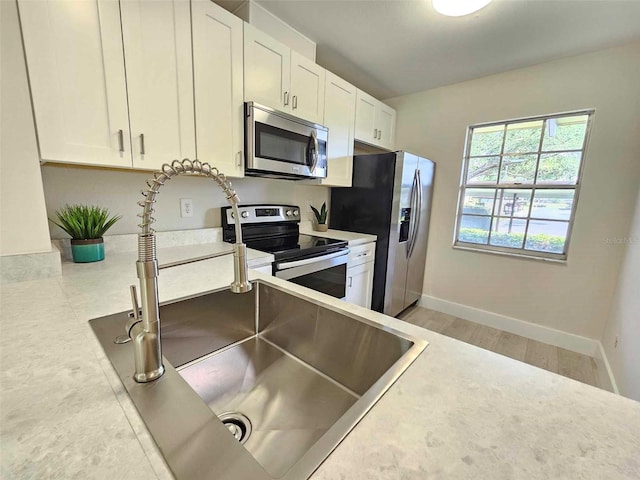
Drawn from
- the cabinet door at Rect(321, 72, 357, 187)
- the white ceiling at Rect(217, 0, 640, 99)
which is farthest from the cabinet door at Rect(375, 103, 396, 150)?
the cabinet door at Rect(321, 72, 357, 187)

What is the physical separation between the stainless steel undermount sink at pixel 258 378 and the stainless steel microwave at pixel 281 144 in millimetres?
960

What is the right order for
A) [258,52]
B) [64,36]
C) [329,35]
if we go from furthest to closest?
[329,35] → [258,52] → [64,36]

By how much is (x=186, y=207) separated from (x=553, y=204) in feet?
10.3

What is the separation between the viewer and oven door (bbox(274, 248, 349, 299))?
1.72m

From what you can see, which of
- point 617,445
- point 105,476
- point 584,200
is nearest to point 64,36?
point 105,476

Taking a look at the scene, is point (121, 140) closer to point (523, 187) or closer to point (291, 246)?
point (291, 246)

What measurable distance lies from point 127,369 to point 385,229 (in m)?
2.31

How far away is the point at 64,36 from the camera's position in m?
1.07

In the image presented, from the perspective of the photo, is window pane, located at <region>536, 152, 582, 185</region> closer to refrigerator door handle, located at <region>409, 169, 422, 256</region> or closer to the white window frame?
the white window frame

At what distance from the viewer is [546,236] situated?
254 cm

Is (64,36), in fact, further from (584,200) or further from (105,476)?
(584,200)

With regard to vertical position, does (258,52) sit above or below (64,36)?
above

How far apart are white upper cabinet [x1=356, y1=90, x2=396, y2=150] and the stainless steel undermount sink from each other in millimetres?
2145

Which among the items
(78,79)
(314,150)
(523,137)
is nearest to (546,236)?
(523,137)
